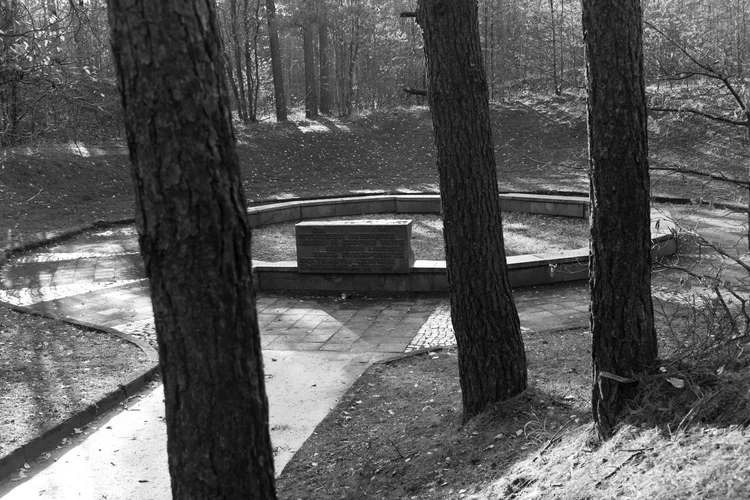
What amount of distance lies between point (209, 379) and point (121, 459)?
140 inches

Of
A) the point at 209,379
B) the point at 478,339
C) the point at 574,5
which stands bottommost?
the point at 478,339

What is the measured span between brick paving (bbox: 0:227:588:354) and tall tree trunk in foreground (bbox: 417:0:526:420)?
101 inches

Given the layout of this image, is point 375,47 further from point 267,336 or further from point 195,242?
point 195,242

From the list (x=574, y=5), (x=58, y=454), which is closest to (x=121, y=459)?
(x=58, y=454)

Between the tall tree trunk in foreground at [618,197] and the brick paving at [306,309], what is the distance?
403 cm

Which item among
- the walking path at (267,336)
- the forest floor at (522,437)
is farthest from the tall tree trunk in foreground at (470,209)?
the walking path at (267,336)

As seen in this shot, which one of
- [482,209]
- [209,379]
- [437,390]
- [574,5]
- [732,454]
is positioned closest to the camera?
[209,379]

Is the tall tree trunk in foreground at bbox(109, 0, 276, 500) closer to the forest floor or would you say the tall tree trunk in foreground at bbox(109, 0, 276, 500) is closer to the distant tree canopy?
the forest floor

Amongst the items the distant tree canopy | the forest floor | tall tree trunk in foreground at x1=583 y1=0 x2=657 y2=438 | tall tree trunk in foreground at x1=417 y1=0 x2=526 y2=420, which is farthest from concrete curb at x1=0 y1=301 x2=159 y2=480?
the distant tree canopy

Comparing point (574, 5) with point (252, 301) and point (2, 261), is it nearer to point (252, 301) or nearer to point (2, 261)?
point (2, 261)

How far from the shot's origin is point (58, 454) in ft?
19.2

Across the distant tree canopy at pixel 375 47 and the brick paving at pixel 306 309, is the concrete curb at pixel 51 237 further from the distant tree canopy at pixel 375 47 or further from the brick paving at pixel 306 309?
the distant tree canopy at pixel 375 47

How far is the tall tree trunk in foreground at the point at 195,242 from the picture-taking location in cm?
247

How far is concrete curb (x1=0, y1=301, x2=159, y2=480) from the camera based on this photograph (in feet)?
18.2
